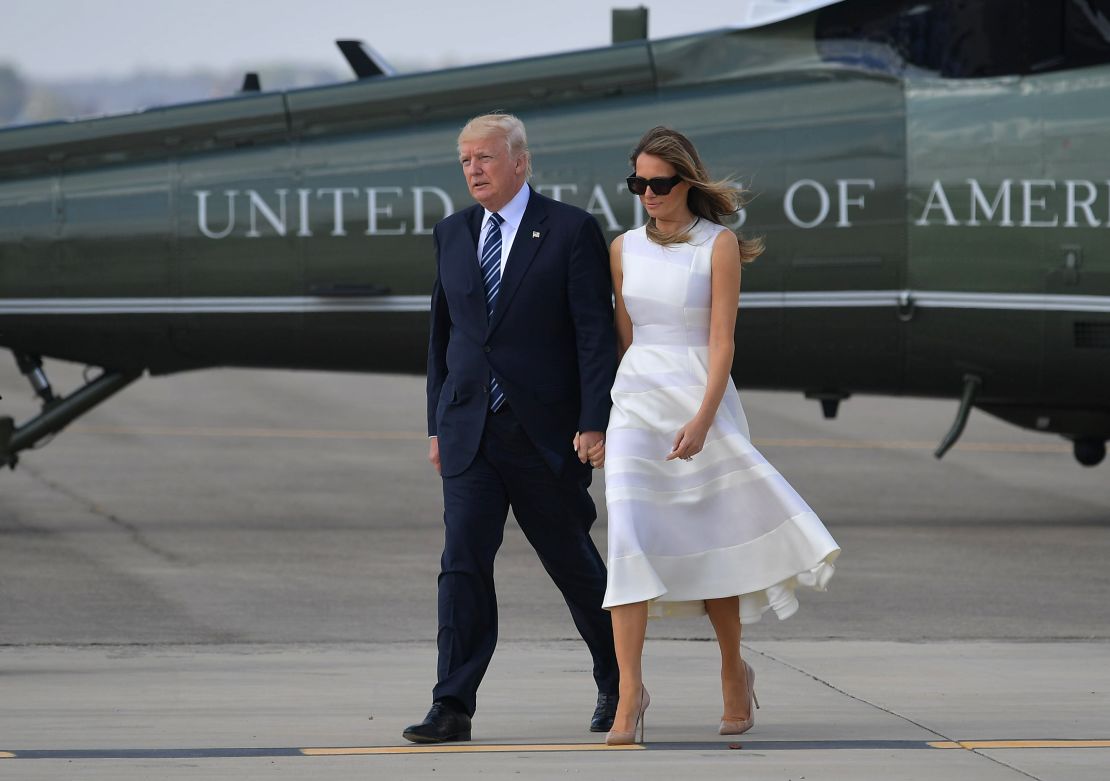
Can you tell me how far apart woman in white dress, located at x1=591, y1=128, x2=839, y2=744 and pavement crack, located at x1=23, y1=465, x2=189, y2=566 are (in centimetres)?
450

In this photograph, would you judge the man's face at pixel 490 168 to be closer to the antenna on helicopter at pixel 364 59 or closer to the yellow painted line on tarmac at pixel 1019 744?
the yellow painted line on tarmac at pixel 1019 744

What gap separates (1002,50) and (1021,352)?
5.33ft

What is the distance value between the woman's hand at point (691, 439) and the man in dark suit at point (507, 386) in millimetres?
248

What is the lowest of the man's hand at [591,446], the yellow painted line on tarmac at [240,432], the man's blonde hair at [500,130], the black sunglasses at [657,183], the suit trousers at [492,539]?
the yellow painted line on tarmac at [240,432]

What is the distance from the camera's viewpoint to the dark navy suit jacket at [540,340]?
201 inches

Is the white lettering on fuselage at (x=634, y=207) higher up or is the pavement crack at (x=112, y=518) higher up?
the white lettering on fuselage at (x=634, y=207)

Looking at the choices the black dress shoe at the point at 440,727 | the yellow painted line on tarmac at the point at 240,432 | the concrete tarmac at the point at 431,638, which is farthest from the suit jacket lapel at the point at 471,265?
the yellow painted line on tarmac at the point at 240,432

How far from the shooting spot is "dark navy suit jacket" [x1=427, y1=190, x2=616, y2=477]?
201 inches

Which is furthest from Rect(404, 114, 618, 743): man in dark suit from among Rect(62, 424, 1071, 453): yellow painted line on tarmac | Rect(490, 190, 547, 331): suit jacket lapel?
Rect(62, 424, 1071, 453): yellow painted line on tarmac

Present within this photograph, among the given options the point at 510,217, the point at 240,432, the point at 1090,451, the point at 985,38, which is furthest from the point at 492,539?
the point at 240,432

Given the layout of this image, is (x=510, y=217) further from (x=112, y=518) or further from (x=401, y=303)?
(x=112, y=518)

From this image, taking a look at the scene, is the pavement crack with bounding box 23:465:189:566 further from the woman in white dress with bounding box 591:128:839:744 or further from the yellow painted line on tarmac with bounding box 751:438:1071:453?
the yellow painted line on tarmac with bounding box 751:438:1071:453

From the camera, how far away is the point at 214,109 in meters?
9.81

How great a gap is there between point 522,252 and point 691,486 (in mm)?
823
